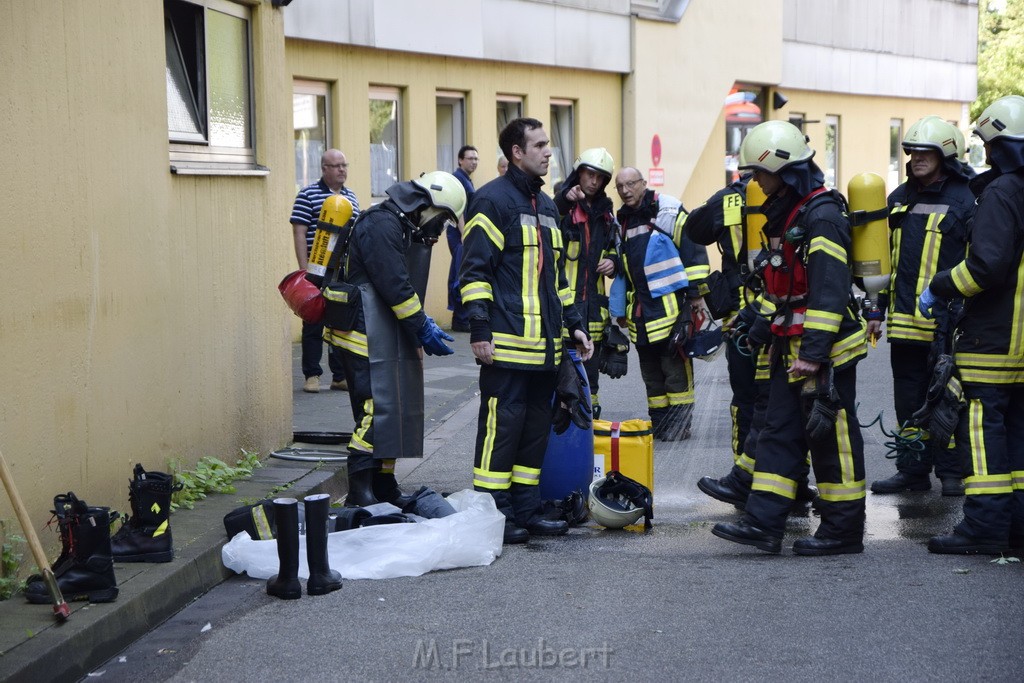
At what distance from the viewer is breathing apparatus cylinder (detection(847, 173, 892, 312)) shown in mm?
6254

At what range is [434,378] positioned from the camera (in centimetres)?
1281

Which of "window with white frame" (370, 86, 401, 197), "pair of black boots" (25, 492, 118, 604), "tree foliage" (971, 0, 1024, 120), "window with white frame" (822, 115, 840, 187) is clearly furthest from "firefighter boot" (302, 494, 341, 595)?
"tree foliage" (971, 0, 1024, 120)

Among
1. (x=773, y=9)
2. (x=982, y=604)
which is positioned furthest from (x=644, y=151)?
(x=982, y=604)

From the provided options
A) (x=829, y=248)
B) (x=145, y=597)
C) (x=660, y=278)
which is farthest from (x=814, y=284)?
(x=145, y=597)

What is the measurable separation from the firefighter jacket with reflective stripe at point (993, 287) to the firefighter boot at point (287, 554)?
125 inches

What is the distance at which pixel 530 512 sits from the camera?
6.96 m

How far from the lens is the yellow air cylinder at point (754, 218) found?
7016 mm

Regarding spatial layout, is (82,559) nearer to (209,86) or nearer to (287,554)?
(287,554)

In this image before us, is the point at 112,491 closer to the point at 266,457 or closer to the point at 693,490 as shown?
the point at 266,457

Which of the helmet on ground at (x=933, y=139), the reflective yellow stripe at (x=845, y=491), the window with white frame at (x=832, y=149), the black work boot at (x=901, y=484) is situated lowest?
the black work boot at (x=901, y=484)

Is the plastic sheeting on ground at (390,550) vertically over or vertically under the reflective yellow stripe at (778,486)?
under

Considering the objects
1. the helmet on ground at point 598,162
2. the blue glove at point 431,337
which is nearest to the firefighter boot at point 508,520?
the blue glove at point 431,337

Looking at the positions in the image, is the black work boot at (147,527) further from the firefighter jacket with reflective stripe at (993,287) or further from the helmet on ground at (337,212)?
the firefighter jacket with reflective stripe at (993,287)

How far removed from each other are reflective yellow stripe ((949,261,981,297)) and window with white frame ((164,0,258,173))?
3997mm
